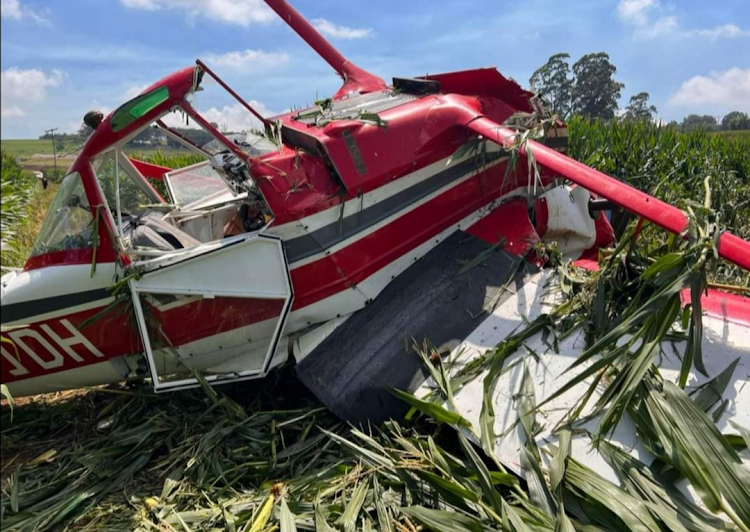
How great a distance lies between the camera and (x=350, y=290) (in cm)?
369

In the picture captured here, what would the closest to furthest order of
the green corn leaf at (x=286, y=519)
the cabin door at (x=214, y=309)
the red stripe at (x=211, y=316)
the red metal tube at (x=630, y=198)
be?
the green corn leaf at (x=286, y=519) → the red metal tube at (x=630, y=198) → the cabin door at (x=214, y=309) → the red stripe at (x=211, y=316)

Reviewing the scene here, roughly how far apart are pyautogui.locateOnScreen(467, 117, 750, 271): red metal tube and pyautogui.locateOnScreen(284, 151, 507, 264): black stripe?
0.66 meters

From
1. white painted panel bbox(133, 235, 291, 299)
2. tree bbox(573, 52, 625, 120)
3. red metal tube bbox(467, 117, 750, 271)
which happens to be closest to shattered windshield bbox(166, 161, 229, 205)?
white painted panel bbox(133, 235, 291, 299)

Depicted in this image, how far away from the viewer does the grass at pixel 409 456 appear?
2355mm

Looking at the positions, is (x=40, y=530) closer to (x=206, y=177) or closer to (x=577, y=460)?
(x=577, y=460)

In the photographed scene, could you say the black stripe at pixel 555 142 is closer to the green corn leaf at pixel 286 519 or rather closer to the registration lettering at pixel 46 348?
the green corn leaf at pixel 286 519

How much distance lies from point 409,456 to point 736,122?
12.0 meters

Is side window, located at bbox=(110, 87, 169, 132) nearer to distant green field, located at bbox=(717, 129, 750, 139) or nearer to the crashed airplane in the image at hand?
the crashed airplane

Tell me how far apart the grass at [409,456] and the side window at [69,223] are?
4.23 ft

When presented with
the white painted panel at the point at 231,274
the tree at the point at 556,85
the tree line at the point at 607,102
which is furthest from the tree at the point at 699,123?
the white painted panel at the point at 231,274

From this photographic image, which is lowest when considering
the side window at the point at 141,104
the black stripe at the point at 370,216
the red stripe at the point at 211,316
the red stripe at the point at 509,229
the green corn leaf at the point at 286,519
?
the green corn leaf at the point at 286,519

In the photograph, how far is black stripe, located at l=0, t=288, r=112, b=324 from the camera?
10.4 feet

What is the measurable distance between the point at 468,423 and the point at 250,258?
165 centimetres

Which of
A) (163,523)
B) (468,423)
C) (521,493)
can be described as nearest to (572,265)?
(468,423)
